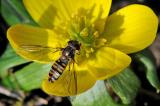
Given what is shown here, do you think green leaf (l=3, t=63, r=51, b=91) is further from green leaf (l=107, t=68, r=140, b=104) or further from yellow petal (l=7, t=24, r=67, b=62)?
green leaf (l=107, t=68, r=140, b=104)

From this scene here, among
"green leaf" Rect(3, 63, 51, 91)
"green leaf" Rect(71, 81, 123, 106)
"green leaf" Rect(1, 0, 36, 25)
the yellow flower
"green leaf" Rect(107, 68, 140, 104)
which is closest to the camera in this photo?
the yellow flower

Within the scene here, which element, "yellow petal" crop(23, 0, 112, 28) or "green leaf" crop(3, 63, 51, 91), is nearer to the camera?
"yellow petal" crop(23, 0, 112, 28)

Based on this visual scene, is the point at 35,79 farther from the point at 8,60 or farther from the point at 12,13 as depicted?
the point at 12,13

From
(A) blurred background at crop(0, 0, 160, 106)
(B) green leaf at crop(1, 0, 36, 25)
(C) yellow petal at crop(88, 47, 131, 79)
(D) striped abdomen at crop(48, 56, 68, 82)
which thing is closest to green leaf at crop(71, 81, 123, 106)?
(A) blurred background at crop(0, 0, 160, 106)

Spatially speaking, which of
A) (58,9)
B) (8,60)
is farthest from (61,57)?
(8,60)

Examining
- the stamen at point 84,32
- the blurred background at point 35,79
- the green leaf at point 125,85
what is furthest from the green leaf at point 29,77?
the green leaf at point 125,85

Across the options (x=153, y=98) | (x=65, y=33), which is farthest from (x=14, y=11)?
(x=153, y=98)
